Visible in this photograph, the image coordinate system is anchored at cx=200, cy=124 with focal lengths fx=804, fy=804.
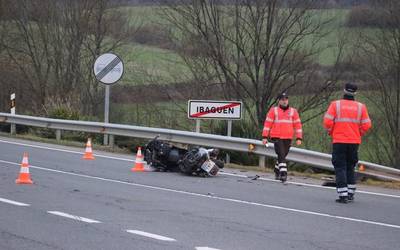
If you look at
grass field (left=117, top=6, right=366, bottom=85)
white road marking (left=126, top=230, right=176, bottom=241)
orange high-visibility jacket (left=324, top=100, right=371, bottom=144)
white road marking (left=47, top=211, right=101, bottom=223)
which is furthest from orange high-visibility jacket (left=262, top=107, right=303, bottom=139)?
grass field (left=117, top=6, right=366, bottom=85)

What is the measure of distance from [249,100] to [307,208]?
56.0ft

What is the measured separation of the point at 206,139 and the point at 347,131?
611 cm

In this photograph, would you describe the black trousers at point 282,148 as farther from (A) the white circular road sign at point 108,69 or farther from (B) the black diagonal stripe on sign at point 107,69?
(B) the black diagonal stripe on sign at point 107,69

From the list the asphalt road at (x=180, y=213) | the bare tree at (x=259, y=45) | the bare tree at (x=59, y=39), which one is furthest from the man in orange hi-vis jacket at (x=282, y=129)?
the bare tree at (x=59, y=39)

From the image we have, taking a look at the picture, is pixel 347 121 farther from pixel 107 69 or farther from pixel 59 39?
pixel 59 39

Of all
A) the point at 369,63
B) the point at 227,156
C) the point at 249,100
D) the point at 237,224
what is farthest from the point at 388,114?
the point at 237,224

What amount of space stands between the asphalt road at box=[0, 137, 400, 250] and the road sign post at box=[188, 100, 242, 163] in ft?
10.4

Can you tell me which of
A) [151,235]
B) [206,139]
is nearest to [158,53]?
[206,139]

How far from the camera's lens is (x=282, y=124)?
14891 mm

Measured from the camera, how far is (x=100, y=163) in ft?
55.6

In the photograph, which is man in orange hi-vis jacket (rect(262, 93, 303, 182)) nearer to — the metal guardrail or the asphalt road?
the asphalt road

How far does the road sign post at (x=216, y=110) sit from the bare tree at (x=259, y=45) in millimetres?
8549

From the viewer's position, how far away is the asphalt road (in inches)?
340

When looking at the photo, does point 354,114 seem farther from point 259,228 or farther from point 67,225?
point 67,225
